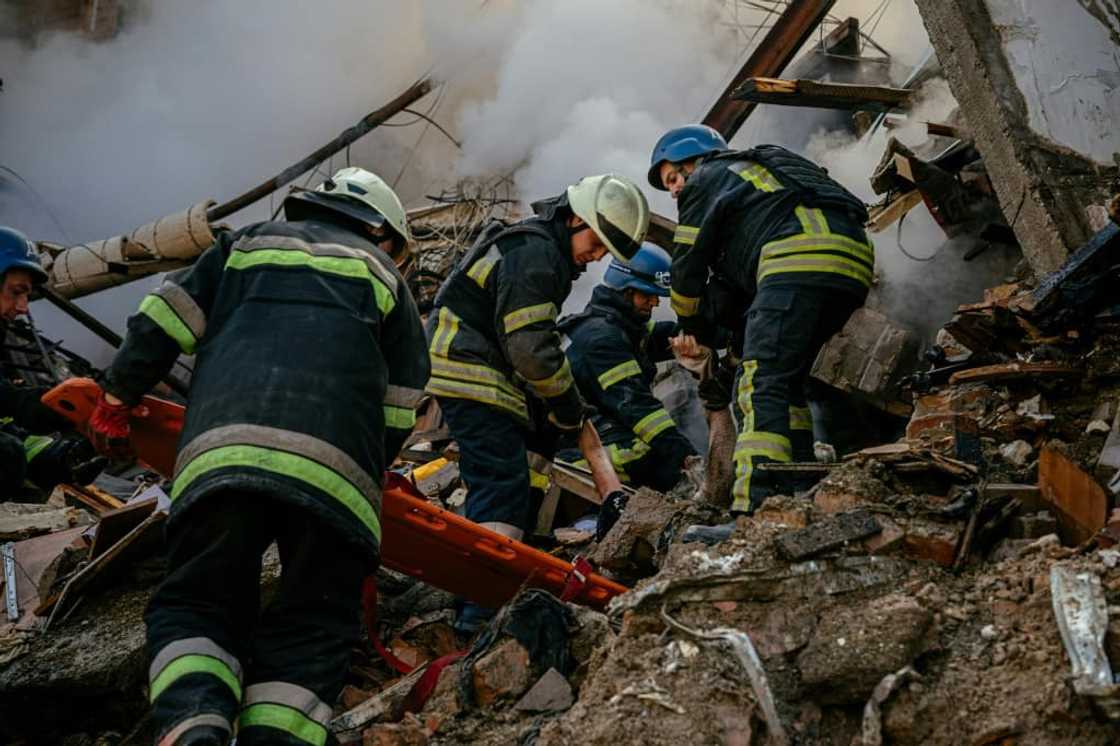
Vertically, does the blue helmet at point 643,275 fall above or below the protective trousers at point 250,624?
above

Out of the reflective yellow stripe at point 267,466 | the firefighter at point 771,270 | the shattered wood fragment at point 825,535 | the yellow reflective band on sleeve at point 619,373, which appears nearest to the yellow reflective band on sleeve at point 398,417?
the reflective yellow stripe at point 267,466

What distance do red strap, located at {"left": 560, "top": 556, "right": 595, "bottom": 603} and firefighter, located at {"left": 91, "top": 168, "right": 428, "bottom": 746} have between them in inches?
40.2

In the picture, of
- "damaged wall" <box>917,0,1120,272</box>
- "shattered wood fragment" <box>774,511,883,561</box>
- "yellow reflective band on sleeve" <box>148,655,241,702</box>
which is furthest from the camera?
"damaged wall" <box>917,0,1120,272</box>

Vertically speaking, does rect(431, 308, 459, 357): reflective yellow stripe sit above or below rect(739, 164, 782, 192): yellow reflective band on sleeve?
below

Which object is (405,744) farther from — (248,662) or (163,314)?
(163,314)

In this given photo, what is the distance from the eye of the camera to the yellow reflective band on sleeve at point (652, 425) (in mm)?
5156

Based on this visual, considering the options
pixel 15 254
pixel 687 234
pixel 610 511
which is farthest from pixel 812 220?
pixel 15 254

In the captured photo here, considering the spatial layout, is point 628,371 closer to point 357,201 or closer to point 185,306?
point 357,201

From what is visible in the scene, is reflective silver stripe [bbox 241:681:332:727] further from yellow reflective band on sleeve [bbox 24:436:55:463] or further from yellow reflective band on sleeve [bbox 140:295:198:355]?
yellow reflective band on sleeve [bbox 24:436:55:463]

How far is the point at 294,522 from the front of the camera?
98.0 inches

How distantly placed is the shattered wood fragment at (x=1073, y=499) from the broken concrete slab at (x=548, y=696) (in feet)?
4.68

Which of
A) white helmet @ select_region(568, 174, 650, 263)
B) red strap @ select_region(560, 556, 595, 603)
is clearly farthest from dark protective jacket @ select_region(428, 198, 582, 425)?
red strap @ select_region(560, 556, 595, 603)

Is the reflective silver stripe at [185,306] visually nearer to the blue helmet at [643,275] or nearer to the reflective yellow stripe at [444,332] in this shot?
the reflective yellow stripe at [444,332]

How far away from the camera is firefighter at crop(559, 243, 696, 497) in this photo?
5.19m
